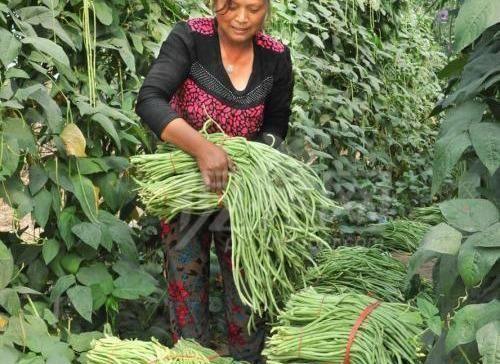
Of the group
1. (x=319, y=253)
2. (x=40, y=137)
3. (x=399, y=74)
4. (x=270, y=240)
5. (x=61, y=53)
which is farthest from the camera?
(x=399, y=74)

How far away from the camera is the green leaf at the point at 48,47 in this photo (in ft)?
8.63

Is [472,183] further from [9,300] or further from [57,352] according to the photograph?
[9,300]

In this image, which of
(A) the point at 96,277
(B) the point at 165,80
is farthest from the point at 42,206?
(B) the point at 165,80

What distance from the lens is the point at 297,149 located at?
13.6 ft

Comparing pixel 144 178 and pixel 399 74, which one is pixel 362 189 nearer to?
pixel 399 74

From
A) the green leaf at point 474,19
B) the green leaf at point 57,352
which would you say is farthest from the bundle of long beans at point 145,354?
the green leaf at point 474,19

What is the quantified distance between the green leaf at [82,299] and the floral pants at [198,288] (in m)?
0.26

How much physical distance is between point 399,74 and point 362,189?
5.18 ft

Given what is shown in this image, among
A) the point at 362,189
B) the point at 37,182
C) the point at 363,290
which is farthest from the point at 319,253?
the point at 362,189

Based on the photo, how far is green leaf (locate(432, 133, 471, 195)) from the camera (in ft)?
6.49

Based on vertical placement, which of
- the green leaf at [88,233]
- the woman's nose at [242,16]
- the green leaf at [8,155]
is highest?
the woman's nose at [242,16]

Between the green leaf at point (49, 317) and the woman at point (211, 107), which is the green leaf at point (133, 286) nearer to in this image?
the woman at point (211, 107)

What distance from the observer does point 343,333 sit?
230 cm

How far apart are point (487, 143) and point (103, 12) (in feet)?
4.85
